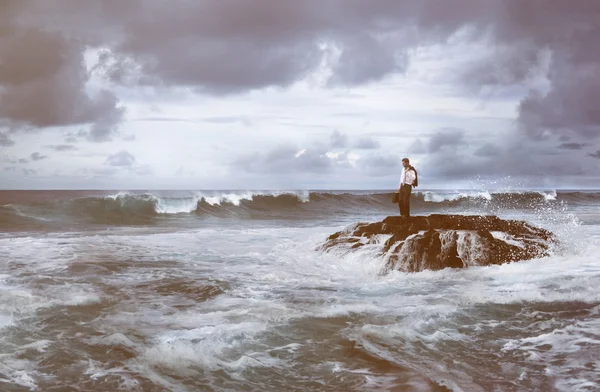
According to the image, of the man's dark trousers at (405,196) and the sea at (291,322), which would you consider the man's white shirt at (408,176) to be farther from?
the sea at (291,322)

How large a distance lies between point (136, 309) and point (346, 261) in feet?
19.9

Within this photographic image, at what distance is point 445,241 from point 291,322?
607 centimetres

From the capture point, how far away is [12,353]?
588 centimetres

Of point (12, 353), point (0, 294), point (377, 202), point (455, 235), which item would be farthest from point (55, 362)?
point (377, 202)

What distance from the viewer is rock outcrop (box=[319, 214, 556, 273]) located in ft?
38.7

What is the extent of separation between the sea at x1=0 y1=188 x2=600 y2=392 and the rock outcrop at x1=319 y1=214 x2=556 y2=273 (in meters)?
0.37

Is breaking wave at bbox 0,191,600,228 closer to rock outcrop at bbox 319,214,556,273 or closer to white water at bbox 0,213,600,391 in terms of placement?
white water at bbox 0,213,600,391

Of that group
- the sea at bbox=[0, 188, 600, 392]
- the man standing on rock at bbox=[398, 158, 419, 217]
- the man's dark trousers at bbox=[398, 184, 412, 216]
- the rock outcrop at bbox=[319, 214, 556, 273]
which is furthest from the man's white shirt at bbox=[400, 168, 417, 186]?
the sea at bbox=[0, 188, 600, 392]

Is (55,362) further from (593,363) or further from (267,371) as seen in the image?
(593,363)

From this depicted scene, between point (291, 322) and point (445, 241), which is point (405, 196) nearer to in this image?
point (445, 241)

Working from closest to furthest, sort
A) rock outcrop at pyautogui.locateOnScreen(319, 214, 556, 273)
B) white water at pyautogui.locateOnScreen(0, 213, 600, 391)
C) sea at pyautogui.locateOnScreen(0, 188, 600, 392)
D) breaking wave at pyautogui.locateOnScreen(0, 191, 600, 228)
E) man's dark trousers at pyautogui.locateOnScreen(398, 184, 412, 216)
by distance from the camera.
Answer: sea at pyautogui.locateOnScreen(0, 188, 600, 392) < white water at pyautogui.locateOnScreen(0, 213, 600, 391) < rock outcrop at pyautogui.locateOnScreen(319, 214, 556, 273) < man's dark trousers at pyautogui.locateOnScreen(398, 184, 412, 216) < breaking wave at pyautogui.locateOnScreen(0, 191, 600, 228)

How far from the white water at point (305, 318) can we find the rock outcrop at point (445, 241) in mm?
382

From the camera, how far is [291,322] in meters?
7.29

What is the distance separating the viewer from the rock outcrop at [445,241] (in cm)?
1180
